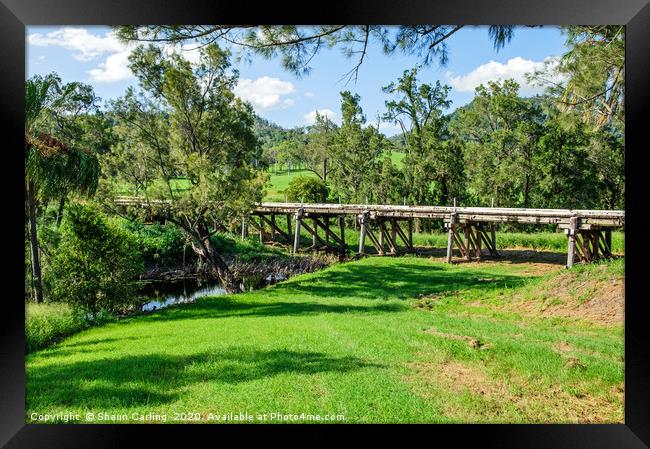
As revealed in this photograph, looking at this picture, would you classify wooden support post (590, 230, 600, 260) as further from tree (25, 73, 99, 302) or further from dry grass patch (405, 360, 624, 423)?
tree (25, 73, 99, 302)

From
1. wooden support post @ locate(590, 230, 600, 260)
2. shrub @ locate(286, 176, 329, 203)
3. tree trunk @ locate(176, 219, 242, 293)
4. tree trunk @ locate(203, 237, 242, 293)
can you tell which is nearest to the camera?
tree trunk @ locate(176, 219, 242, 293)

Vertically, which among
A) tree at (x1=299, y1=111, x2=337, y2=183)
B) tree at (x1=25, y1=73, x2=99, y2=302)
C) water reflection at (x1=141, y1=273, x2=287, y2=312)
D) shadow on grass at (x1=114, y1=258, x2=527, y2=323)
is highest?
A: tree at (x1=299, y1=111, x2=337, y2=183)

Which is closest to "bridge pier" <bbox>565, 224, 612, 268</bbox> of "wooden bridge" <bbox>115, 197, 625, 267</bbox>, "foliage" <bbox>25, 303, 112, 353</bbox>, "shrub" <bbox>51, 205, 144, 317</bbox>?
"wooden bridge" <bbox>115, 197, 625, 267</bbox>

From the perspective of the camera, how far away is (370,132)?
1842 cm

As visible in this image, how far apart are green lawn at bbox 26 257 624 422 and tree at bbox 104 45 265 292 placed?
2.99 m

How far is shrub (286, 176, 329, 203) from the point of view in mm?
20953

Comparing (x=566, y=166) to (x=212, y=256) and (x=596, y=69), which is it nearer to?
(x=596, y=69)

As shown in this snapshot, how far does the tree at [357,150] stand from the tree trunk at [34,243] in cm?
1222

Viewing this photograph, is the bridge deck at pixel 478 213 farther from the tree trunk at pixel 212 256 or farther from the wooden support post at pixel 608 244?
the tree trunk at pixel 212 256

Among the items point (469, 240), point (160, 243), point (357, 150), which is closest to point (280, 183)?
point (357, 150)

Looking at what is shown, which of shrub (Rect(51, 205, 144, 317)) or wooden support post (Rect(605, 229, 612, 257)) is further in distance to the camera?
wooden support post (Rect(605, 229, 612, 257))
